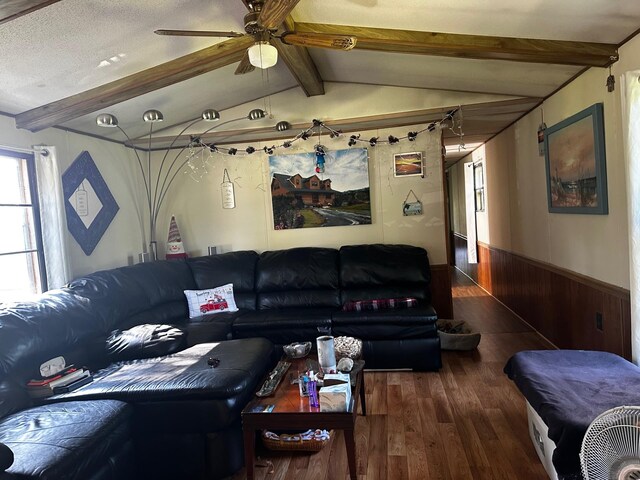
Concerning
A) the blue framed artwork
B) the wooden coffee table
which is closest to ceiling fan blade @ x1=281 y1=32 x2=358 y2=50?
the wooden coffee table

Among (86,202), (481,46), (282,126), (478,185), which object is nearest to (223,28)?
(282,126)

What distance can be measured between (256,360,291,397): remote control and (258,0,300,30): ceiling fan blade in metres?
1.91

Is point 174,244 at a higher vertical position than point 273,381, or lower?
higher

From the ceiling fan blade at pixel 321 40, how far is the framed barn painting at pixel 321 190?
209 cm

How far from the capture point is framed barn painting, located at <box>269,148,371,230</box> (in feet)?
14.3

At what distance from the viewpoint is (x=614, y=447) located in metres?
1.32

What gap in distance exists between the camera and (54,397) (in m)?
2.20

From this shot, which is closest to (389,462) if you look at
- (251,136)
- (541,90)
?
(541,90)

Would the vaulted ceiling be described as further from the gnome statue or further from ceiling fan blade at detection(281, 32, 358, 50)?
the gnome statue

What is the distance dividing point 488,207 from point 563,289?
109 inches

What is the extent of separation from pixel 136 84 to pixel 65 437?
2.39 meters

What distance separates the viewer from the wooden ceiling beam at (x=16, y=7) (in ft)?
5.96

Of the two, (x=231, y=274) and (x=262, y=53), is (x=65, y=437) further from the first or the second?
(x=231, y=274)

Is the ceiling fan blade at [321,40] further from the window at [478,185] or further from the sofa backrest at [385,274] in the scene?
the window at [478,185]
